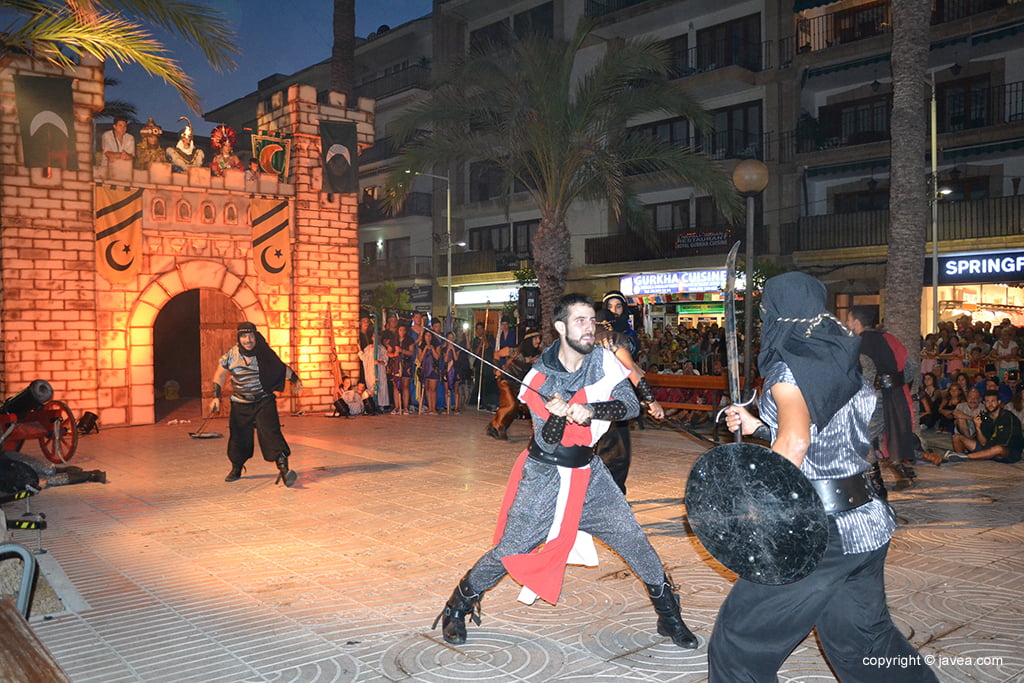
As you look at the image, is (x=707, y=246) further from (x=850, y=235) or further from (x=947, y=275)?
(x=947, y=275)

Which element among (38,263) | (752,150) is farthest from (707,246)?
(38,263)

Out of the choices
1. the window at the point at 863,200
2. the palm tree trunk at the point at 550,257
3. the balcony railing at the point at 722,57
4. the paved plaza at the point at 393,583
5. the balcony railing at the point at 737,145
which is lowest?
the paved plaza at the point at 393,583

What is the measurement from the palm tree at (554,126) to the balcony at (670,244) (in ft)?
31.1

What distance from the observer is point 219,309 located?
16.7 meters

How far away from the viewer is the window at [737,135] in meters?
27.9

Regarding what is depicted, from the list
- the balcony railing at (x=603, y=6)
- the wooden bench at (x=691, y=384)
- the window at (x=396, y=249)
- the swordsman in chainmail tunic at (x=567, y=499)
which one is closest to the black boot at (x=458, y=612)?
the swordsman in chainmail tunic at (x=567, y=499)

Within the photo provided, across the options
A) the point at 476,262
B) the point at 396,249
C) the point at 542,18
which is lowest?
the point at 476,262

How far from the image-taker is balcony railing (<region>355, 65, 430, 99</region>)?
39.1 meters

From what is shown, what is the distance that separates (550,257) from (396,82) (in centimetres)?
2742

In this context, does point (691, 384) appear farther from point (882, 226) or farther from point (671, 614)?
point (882, 226)

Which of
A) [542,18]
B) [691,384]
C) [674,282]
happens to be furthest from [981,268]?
[542,18]

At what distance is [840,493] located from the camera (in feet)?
9.29

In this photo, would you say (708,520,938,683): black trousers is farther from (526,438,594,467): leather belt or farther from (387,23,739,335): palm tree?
→ (387,23,739,335): palm tree

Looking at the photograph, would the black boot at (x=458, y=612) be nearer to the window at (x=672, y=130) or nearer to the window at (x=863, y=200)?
the window at (x=863, y=200)
